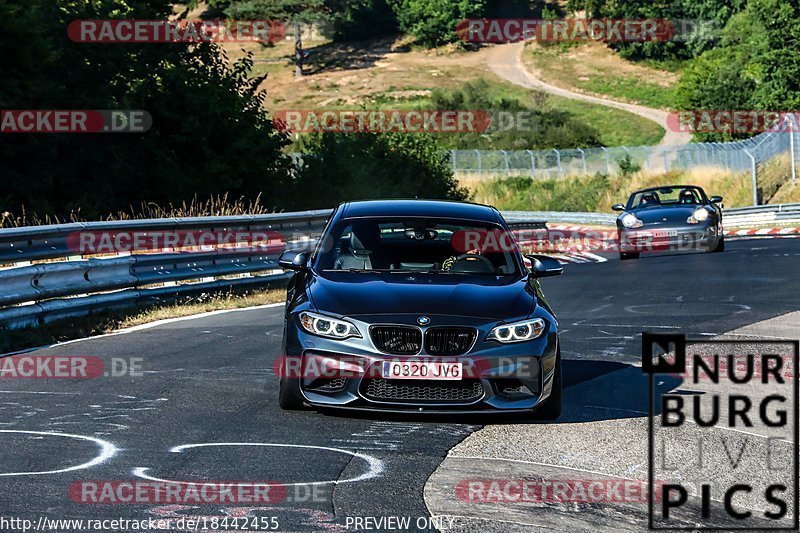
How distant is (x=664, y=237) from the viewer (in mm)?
24750

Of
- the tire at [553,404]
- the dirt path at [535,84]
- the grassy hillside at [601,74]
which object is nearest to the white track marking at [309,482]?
the tire at [553,404]

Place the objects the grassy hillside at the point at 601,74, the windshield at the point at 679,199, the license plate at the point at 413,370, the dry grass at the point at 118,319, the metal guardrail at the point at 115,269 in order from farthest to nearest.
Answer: the grassy hillside at the point at 601,74
the windshield at the point at 679,199
the metal guardrail at the point at 115,269
the dry grass at the point at 118,319
the license plate at the point at 413,370

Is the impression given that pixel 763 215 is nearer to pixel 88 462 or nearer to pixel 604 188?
pixel 604 188

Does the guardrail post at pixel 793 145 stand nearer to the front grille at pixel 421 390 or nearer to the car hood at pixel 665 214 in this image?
the car hood at pixel 665 214

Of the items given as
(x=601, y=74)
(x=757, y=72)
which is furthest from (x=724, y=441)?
(x=601, y=74)

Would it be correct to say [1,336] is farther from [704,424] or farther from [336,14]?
[336,14]

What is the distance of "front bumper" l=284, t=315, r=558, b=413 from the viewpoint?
8.02 meters

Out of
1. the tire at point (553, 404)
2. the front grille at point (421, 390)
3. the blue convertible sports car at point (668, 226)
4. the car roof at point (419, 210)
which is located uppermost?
the car roof at point (419, 210)

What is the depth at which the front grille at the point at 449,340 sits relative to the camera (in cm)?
809

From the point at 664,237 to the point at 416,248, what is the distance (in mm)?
15911

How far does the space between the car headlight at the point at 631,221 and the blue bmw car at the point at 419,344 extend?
1596 centimetres

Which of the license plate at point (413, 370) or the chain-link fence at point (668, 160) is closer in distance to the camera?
the license plate at point (413, 370)

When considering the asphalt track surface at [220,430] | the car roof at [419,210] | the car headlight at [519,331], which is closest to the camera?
the asphalt track surface at [220,430]

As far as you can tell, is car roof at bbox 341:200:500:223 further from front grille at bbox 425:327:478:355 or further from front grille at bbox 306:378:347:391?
front grille at bbox 306:378:347:391
